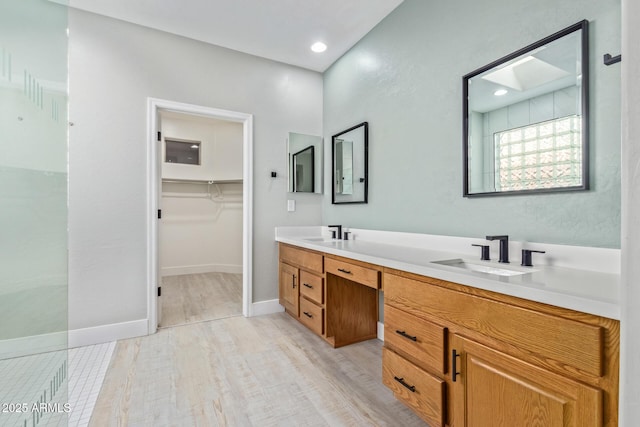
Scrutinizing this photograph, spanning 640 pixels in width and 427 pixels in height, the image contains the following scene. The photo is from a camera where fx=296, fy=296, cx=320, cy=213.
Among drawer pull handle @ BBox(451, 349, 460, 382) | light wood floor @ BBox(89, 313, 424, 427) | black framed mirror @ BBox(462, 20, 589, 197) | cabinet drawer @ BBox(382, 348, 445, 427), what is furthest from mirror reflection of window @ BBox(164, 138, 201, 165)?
drawer pull handle @ BBox(451, 349, 460, 382)

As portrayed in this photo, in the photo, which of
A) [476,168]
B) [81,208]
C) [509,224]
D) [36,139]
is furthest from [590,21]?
[81,208]

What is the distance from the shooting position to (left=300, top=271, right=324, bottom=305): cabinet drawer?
92.6 inches

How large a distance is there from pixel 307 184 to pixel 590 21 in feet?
8.09

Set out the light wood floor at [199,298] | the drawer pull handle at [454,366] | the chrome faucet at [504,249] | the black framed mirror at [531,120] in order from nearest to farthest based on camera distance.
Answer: the drawer pull handle at [454,366] → the black framed mirror at [531,120] → the chrome faucet at [504,249] → the light wood floor at [199,298]

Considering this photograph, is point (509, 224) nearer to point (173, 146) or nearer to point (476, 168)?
point (476, 168)

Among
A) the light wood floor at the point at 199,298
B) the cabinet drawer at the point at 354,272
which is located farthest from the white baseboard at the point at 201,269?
the cabinet drawer at the point at 354,272

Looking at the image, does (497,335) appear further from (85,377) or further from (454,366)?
(85,377)

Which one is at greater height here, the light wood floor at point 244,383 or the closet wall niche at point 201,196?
the closet wall niche at point 201,196

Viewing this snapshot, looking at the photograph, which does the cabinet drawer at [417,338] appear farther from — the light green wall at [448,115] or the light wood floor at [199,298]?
the light wood floor at [199,298]

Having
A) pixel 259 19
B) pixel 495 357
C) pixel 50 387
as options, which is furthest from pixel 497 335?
pixel 259 19

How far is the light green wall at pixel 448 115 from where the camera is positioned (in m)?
1.26

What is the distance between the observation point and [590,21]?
1288 millimetres

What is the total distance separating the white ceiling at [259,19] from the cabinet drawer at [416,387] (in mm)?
2539

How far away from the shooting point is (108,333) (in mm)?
2467
